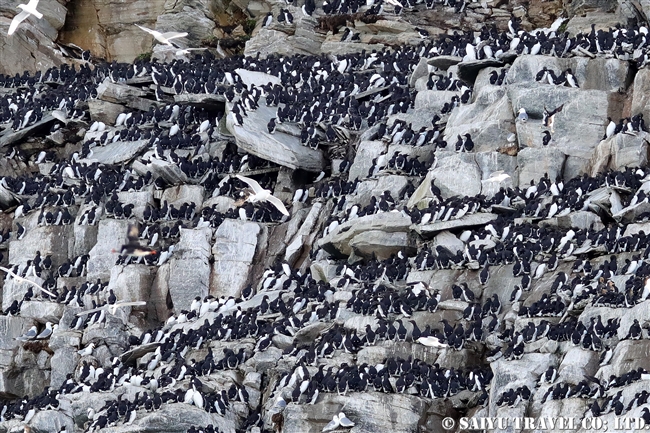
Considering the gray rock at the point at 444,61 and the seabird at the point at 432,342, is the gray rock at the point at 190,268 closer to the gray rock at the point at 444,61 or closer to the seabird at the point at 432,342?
the gray rock at the point at 444,61

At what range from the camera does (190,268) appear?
41.7 meters

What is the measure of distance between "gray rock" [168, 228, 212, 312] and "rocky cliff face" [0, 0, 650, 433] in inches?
2.3

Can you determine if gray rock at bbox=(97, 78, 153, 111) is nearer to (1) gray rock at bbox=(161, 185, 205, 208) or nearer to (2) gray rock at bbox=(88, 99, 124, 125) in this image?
(2) gray rock at bbox=(88, 99, 124, 125)

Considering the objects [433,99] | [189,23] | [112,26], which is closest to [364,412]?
[433,99]

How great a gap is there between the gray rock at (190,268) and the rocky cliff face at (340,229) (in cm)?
6

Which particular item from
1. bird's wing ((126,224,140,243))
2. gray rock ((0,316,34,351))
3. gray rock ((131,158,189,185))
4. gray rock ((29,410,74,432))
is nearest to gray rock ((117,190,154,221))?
gray rock ((131,158,189,185))

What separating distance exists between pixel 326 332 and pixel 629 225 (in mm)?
6529

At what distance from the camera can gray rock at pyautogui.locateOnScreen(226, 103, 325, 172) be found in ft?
144

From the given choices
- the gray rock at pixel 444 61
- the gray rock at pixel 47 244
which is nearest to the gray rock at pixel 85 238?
the gray rock at pixel 47 244

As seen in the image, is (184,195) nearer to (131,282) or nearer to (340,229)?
(131,282)

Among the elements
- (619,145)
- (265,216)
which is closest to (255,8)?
(265,216)

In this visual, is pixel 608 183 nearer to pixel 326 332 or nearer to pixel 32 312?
pixel 326 332

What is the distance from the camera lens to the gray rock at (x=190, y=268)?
136 feet

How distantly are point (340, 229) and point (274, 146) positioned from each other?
5.16 meters
